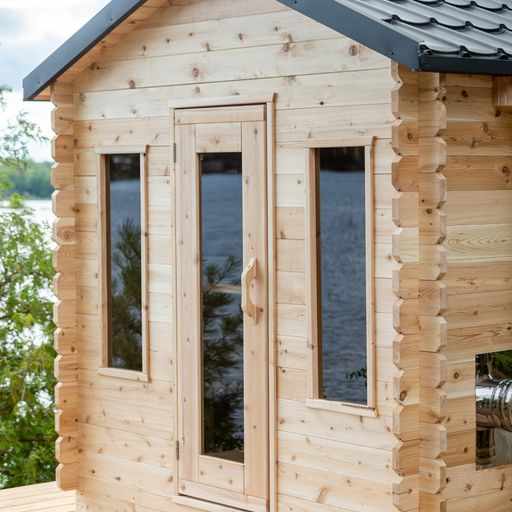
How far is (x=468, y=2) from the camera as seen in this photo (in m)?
6.15

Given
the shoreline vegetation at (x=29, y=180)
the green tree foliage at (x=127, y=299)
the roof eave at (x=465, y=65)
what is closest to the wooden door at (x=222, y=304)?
the green tree foliage at (x=127, y=299)

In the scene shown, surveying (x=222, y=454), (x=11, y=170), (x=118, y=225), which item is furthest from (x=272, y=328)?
(x=11, y=170)

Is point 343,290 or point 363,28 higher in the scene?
point 363,28

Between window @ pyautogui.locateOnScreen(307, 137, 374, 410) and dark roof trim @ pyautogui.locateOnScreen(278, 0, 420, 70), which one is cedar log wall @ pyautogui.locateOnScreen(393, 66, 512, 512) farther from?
window @ pyautogui.locateOnScreen(307, 137, 374, 410)

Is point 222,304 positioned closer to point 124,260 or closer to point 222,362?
point 222,362

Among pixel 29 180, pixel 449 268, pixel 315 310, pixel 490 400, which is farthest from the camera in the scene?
pixel 29 180

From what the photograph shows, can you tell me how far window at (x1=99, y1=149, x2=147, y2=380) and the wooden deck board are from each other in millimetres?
1027

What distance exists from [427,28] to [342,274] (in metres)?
1.18

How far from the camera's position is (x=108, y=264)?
6.79m

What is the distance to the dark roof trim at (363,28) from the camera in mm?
4977

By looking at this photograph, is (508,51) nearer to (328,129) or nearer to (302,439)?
(328,129)

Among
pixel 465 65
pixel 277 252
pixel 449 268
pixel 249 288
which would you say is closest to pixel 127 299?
pixel 249 288

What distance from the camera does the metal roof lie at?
16.4ft

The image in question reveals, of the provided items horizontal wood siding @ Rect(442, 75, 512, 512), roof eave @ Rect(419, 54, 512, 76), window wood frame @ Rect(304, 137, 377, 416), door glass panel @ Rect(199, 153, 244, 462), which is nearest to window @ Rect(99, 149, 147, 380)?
door glass panel @ Rect(199, 153, 244, 462)
